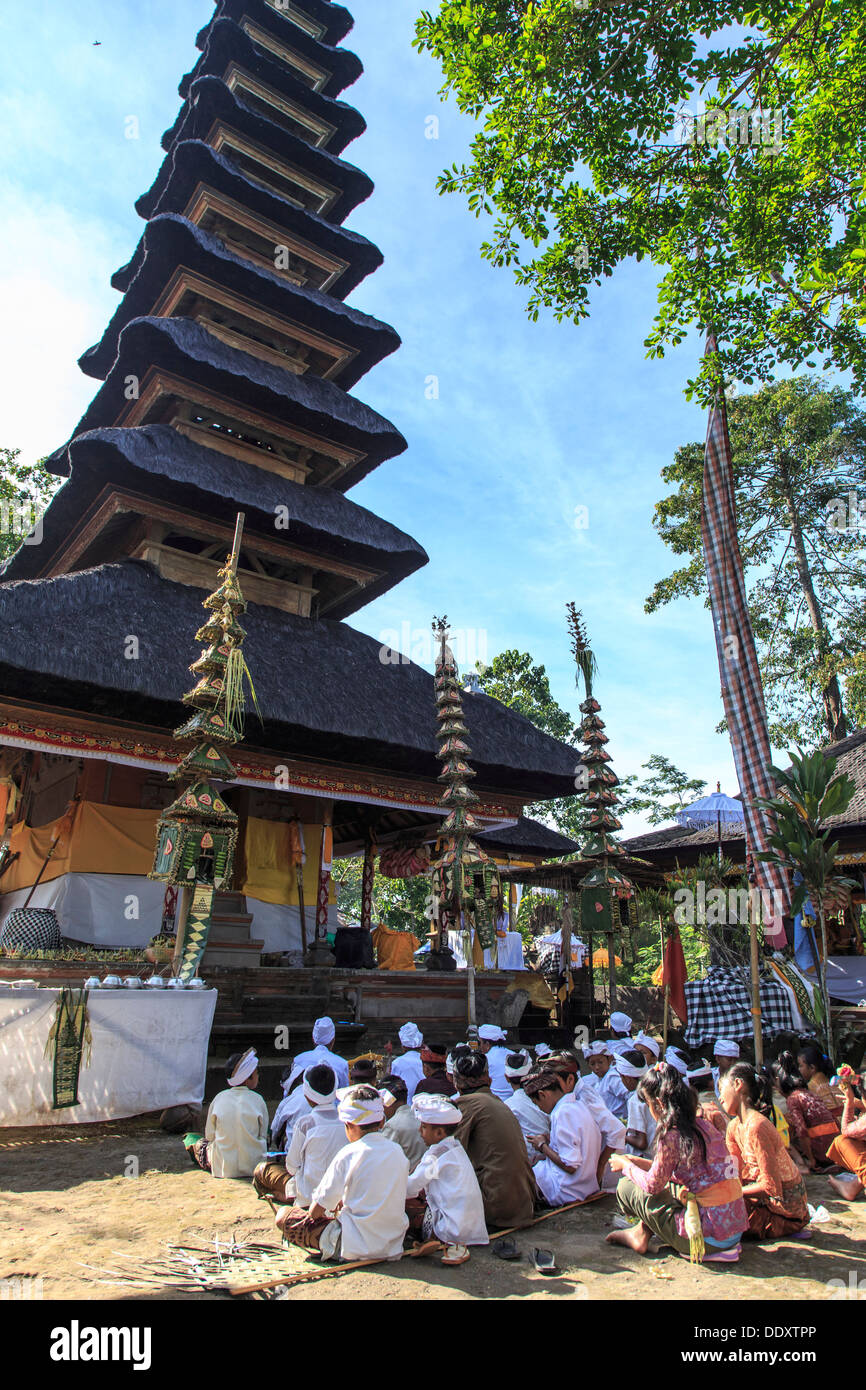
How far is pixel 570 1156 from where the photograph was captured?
5645 millimetres

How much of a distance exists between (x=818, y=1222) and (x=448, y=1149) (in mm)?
2609

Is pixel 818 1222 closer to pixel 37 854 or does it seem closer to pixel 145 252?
pixel 37 854

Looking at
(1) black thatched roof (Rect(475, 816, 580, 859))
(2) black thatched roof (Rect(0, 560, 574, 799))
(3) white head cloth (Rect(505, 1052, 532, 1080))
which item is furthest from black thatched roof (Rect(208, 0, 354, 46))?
(3) white head cloth (Rect(505, 1052, 532, 1080))

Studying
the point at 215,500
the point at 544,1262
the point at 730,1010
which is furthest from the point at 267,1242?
the point at 215,500

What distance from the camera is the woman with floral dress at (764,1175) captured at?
15.9 feet

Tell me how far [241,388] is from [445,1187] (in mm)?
14753

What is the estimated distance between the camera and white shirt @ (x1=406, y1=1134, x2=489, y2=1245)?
4594 mm

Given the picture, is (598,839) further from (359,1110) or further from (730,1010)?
(359,1110)

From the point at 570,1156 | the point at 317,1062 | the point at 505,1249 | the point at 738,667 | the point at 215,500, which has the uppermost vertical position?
the point at 215,500

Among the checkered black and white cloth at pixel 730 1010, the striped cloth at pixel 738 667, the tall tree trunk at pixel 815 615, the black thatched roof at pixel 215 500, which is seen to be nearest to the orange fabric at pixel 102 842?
the black thatched roof at pixel 215 500

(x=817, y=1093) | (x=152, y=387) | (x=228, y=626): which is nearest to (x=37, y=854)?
(x=228, y=626)

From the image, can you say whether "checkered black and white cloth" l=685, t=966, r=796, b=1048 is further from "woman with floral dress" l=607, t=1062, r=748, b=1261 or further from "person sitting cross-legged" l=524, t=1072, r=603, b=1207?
"woman with floral dress" l=607, t=1062, r=748, b=1261

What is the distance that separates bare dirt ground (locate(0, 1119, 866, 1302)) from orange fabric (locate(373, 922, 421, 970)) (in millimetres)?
8280

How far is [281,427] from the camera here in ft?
55.4
